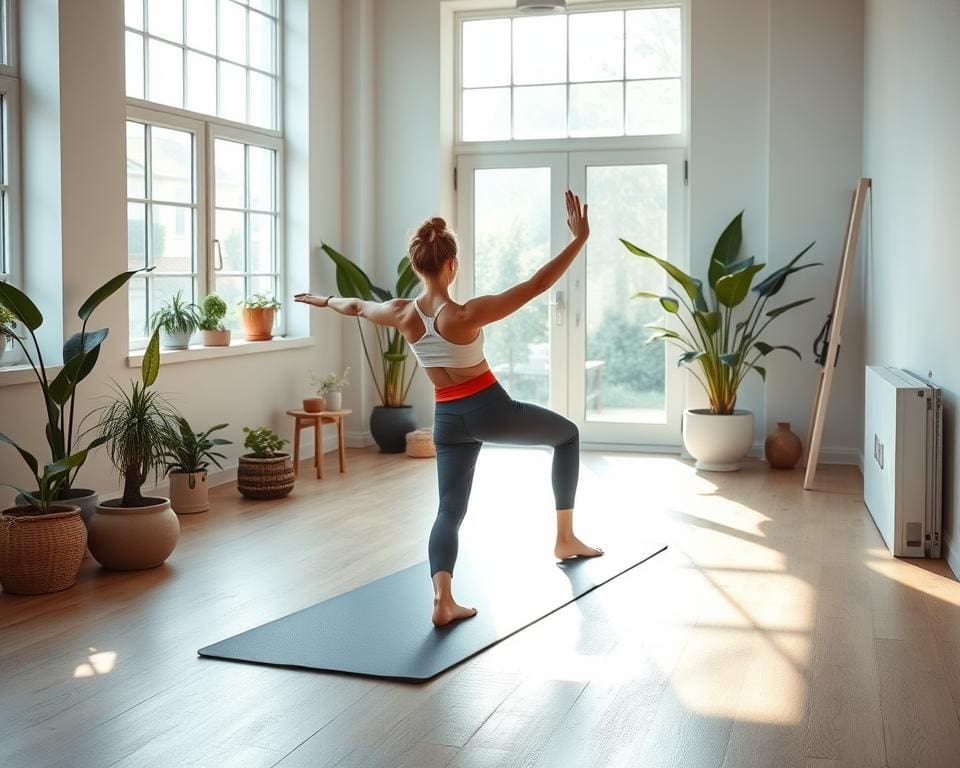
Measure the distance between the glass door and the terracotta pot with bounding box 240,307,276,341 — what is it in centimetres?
Answer: 204

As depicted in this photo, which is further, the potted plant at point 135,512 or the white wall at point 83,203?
the white wall at point 83,203

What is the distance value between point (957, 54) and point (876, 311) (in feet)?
7.61

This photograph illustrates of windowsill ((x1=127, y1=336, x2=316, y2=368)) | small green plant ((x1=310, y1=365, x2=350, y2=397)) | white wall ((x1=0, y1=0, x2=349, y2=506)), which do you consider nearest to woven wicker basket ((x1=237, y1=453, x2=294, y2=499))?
white wall ((x1=0, y1=0, x2=349, y2=506))

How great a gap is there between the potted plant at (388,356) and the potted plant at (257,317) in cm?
62

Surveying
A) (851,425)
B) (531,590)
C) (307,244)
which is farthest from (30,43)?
(851,425)

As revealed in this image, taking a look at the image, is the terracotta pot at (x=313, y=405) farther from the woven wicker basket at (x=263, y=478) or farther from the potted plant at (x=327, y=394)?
the woven wicker basket at (x=263, y=478)

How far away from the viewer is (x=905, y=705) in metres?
2.86

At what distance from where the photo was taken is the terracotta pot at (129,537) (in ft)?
13.9

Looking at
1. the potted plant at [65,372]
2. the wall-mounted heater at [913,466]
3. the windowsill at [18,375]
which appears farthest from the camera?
the windowsill at [18,375]

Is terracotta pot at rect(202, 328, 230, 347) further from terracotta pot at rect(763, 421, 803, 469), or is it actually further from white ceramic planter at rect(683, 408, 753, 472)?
terracotta pot at rect(763, 421, 803, 469)

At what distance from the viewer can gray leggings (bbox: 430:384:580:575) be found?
141 inches

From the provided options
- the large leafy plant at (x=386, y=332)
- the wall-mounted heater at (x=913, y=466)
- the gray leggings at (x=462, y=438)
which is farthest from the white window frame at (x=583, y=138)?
the gray leggings at (x=462, y=438)

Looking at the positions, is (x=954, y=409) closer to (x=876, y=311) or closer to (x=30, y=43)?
(x=876, y=311)

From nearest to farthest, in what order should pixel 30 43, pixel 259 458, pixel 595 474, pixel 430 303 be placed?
1. pixel 430 303
2. pixel 30 43
3. pixel 259 458
4. pixel 595 474
